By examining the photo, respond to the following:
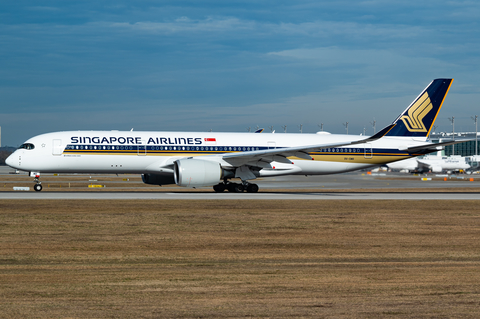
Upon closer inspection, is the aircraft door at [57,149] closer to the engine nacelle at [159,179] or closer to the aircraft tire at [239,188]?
the engine nacelle at [159,179]

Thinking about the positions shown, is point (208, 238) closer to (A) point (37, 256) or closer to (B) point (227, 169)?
(A) point (37, 256)

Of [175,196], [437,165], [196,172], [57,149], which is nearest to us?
[175,196]

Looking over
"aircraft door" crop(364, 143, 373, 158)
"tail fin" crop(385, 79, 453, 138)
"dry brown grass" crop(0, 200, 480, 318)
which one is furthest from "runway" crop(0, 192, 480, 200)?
"tail fin" crop(385, 79, 453, 138)

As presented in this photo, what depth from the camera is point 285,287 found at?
9758mm

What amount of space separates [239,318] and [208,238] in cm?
821

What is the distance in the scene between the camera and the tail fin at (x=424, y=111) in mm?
41000

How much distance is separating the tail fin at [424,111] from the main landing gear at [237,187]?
43.0ft

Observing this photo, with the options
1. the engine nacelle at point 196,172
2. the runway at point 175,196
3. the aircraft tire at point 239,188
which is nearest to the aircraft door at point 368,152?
the runway at point 175,196

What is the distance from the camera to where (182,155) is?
35.9 meters

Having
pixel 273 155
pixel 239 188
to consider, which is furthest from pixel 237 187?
pixel 273 155

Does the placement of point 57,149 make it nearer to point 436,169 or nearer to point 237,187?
point 237,187

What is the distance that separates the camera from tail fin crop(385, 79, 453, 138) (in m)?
41.0

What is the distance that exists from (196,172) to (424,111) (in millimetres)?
19801

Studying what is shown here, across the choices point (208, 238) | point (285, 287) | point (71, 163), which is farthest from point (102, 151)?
point (285, 287)
